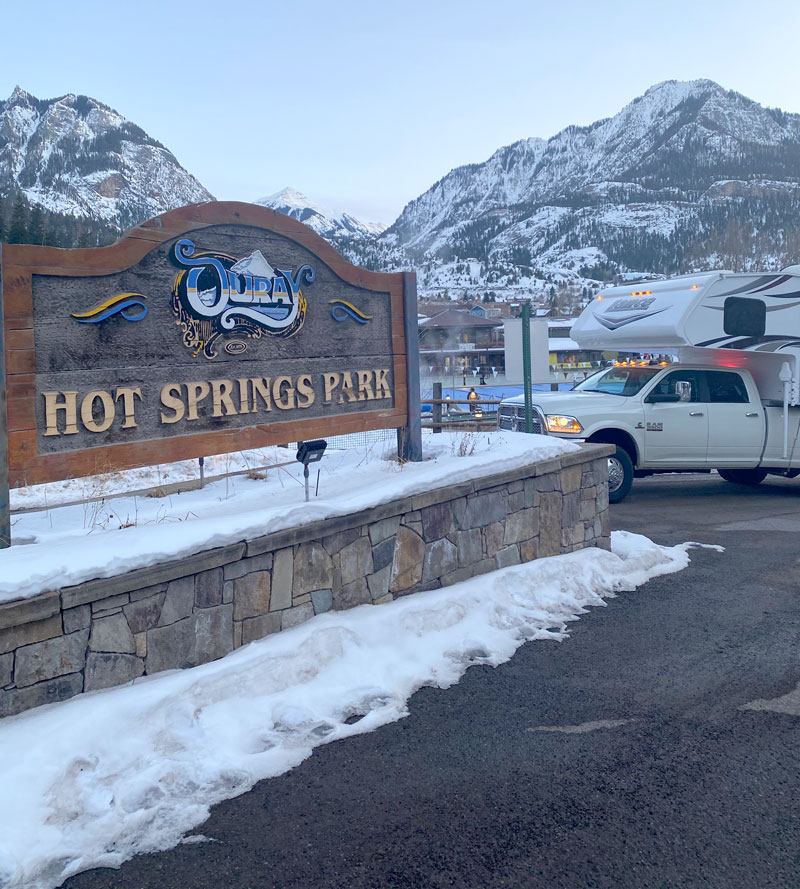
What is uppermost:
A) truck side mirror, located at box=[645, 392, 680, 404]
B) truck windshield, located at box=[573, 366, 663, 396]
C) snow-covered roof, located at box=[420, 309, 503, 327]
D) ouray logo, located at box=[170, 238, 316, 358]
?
snow-covered roof, located at box=[420, 309, 503, 327]

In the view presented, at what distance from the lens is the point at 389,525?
18.1 feet

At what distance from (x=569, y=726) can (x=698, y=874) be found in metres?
1.32

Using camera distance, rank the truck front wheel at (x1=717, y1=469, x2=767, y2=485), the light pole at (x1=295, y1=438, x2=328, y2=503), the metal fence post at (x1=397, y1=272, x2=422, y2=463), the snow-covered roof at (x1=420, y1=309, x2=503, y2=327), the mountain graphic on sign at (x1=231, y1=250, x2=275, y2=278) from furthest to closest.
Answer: the snow-covered roof at (x1=420, y1=309, x2=503, y2=327) → the truck front wheel at (x1=717, y1=469, x2=767, y2=485) → the metal fence post at (x1=397, y1=272, x2=422, y2=463) → the mountain graphic on sign at (x1=231, y1=250, x2=275, y2=278) → the light pole at (x1=295, y1=438, x2=328, y2=503)

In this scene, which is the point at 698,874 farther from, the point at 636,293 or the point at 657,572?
the point at 636,293

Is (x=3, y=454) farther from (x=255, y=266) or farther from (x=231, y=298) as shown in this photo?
(x=255, y=266)

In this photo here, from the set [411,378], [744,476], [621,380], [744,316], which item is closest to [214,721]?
[411,378]

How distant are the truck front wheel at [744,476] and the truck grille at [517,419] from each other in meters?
3.88

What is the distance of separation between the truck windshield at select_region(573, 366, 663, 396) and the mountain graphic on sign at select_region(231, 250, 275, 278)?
669 cm

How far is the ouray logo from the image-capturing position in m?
5.37

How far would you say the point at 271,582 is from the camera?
474cm

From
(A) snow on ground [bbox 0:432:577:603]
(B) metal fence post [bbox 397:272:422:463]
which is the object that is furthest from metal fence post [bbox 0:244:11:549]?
(B) metal fence post [bbox 397:272:422:463]

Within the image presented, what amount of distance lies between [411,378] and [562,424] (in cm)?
395

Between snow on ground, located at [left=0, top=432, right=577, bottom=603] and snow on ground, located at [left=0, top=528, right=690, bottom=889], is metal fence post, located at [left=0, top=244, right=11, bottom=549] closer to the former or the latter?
snow on ground, located at [left=0, top=432, right=577, bottom=603]

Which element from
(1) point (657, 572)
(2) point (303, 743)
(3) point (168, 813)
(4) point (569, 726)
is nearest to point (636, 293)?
(1) point (657, 572)
